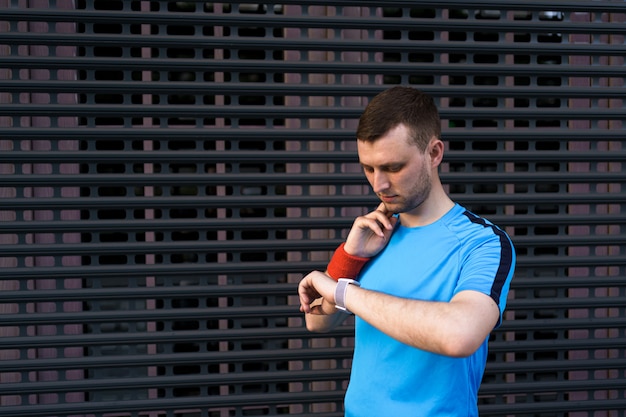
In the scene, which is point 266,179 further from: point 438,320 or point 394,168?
point 438,320

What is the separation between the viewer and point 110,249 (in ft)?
10.3

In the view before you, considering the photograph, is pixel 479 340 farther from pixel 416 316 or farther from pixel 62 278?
pixel 62 278

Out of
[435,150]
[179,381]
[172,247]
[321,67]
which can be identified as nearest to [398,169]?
[435,150]

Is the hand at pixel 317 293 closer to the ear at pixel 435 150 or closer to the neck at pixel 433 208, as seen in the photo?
the neck at pixel 433 208

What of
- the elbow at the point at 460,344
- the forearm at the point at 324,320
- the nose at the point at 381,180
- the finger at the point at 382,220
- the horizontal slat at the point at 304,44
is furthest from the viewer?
the horizontal slat at the point at 304,44

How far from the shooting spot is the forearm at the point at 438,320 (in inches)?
58.1

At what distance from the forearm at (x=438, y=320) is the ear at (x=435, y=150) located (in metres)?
0.43

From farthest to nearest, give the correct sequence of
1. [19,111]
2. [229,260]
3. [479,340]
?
[229,260] → [19,111] → [479,340]

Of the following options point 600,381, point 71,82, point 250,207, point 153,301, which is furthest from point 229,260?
point 600,381

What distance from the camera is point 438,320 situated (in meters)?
1.50

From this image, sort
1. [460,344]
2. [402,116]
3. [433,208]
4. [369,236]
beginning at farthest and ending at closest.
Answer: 1. [369,236]
2. [433,208]
3. [402,116]
4. [460,344]

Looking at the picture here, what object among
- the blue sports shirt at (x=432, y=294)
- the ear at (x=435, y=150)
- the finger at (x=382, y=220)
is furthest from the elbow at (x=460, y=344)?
the ear at (x=435, y=150)

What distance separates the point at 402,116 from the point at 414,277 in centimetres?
49

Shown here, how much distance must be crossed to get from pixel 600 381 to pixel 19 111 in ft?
12.5
